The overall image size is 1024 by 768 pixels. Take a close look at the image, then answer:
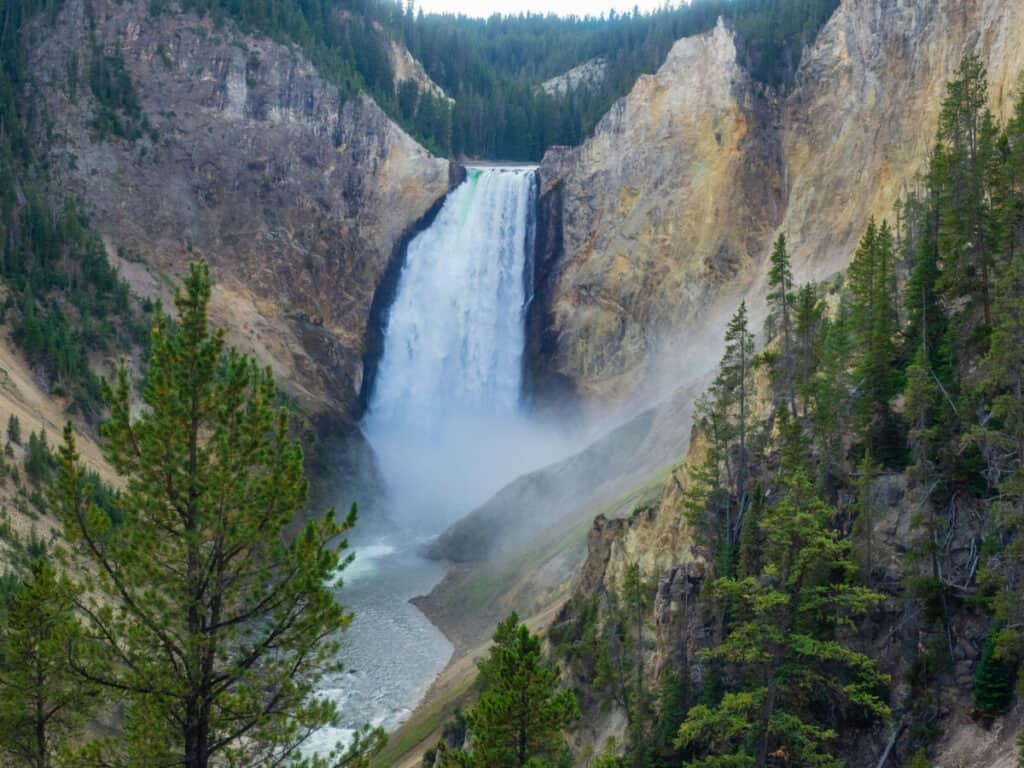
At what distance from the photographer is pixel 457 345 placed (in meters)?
87.2

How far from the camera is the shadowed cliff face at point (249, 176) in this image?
8188 cm

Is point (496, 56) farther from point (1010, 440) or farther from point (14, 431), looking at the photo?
point (1010, 440)

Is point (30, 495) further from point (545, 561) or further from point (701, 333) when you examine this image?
point (701, 333)

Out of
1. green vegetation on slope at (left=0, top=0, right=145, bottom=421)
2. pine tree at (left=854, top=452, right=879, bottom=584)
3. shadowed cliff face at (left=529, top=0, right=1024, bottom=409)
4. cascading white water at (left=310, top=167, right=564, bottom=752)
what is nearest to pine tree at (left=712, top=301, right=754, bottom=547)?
pine tree at (left=854, top=452, right=879, bottom=584)

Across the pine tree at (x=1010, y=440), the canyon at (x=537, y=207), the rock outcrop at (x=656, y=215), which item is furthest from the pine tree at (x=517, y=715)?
the rock outcrop at (x=656, y=215)

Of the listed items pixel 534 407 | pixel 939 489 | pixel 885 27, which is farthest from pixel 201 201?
pixel 939 489

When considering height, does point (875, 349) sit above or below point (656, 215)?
above

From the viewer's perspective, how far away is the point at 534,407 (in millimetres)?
84312

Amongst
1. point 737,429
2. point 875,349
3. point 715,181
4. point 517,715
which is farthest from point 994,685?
point 715,181

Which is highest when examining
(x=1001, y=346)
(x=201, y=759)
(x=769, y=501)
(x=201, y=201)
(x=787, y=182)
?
(x=201, y=201)

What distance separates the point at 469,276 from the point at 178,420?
250ft

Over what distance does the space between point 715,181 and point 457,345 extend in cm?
2846

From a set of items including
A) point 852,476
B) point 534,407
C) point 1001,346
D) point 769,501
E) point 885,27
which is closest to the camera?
point 1001,346

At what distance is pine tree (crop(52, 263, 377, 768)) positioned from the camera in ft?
40.7
